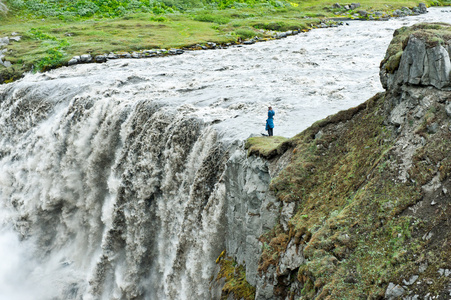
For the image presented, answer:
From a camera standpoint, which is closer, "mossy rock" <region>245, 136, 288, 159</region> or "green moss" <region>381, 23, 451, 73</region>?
"green moss" <region>381, 23, 451, 73</region>

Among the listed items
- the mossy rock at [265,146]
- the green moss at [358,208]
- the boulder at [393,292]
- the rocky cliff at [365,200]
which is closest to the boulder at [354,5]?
the mossy rock at [265,146]

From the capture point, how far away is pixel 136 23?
206ft

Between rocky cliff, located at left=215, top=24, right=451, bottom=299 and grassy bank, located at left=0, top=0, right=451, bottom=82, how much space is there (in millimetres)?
36443

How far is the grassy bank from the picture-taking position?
47781 millimetres

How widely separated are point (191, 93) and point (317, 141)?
1534 centimetres

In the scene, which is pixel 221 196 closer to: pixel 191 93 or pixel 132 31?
pixel 191 93

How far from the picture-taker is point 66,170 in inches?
1070

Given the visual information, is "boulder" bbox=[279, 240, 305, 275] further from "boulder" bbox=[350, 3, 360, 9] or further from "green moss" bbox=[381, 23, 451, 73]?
"boulder" bbox=[350, 3, 360, 9]

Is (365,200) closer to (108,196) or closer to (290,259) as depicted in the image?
(290,259)

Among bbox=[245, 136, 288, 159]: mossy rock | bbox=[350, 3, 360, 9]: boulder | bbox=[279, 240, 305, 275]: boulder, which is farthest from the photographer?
bbox=[350, 3, 360, 9]: boulder

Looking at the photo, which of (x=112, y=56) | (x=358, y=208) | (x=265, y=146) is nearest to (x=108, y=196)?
(x=265, y=146)

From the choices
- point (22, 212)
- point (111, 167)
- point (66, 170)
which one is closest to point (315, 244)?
point (111, 167)

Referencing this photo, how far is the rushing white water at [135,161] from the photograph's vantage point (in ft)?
62.7

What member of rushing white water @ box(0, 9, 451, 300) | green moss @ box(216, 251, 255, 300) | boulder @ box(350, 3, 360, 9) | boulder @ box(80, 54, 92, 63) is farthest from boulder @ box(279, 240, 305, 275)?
boulder @ box(350, 3, 360, 9)
